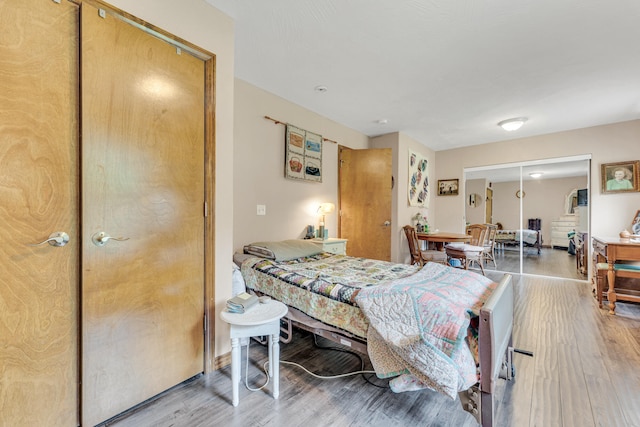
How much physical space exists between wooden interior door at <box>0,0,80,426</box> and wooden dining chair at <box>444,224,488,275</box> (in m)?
4.58

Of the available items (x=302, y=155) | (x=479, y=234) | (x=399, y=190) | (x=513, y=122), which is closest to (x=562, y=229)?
(x=479, y=234)

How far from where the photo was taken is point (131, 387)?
145cm

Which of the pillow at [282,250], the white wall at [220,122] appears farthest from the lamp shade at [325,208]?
the white wall at [220,122]

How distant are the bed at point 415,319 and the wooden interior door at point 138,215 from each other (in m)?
0.73

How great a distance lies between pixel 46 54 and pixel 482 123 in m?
4.80

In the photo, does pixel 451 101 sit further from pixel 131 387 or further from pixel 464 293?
pixel 131 387

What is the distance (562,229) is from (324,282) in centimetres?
561

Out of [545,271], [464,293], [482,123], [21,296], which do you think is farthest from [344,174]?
[545,271]

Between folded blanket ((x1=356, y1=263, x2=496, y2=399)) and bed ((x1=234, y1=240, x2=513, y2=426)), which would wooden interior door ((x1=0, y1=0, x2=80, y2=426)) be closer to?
bed ((x1=234, y1=240, x2=513, y2=426))

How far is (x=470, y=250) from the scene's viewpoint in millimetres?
4227

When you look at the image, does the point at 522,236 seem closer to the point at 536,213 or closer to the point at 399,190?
the point at 536,213

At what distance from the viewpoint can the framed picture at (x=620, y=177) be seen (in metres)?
3.85

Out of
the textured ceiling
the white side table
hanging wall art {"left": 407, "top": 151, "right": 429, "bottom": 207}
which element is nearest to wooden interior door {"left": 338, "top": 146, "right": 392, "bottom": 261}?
the textured ceiling

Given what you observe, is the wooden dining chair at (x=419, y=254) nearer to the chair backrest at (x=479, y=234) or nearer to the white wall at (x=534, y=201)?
the chair backrest at (x=479, y=234)
